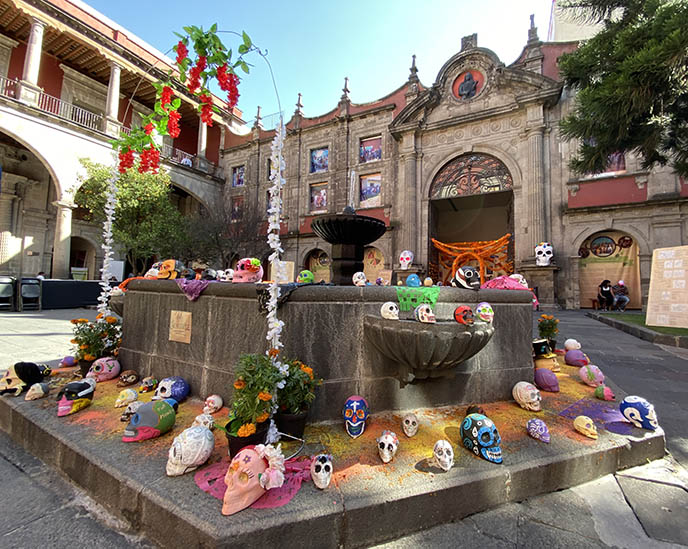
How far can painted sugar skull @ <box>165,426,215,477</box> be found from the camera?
5.66 feet

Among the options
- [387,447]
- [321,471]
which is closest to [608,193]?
[387,447]

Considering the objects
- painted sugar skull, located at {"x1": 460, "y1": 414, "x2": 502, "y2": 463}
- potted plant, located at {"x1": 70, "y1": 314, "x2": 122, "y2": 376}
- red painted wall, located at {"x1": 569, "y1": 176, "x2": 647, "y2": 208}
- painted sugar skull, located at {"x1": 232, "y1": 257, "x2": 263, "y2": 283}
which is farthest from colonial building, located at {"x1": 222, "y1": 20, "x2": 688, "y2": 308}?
painted sugar skull, located at {"x1": 460, "y1": 414, "x2": 502, "y2": 463}

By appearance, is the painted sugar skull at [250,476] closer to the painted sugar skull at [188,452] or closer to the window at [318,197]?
the painted sugar skull at [188,452]

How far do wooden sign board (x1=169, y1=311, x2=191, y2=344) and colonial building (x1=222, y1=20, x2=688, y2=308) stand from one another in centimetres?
966

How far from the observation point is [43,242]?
17.3 m

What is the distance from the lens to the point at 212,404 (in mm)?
2541

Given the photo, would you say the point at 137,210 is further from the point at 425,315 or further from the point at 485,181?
the point at 485,181

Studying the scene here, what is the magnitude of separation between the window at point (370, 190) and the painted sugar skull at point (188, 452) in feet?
56.3

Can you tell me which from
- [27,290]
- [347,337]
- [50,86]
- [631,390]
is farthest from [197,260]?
[631,390]

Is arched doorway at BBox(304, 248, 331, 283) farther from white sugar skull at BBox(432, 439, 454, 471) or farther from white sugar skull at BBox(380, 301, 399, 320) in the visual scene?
white sugar skull at BBox(432, 439, 454, 471)

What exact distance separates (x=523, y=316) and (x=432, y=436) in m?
1.73

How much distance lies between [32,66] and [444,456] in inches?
828

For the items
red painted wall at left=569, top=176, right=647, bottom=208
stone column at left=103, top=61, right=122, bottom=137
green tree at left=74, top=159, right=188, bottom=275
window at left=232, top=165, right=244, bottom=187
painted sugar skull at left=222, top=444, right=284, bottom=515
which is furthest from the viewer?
window at left=232, top=165, right=244, bottom=187

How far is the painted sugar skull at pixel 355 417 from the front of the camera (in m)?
2.25
